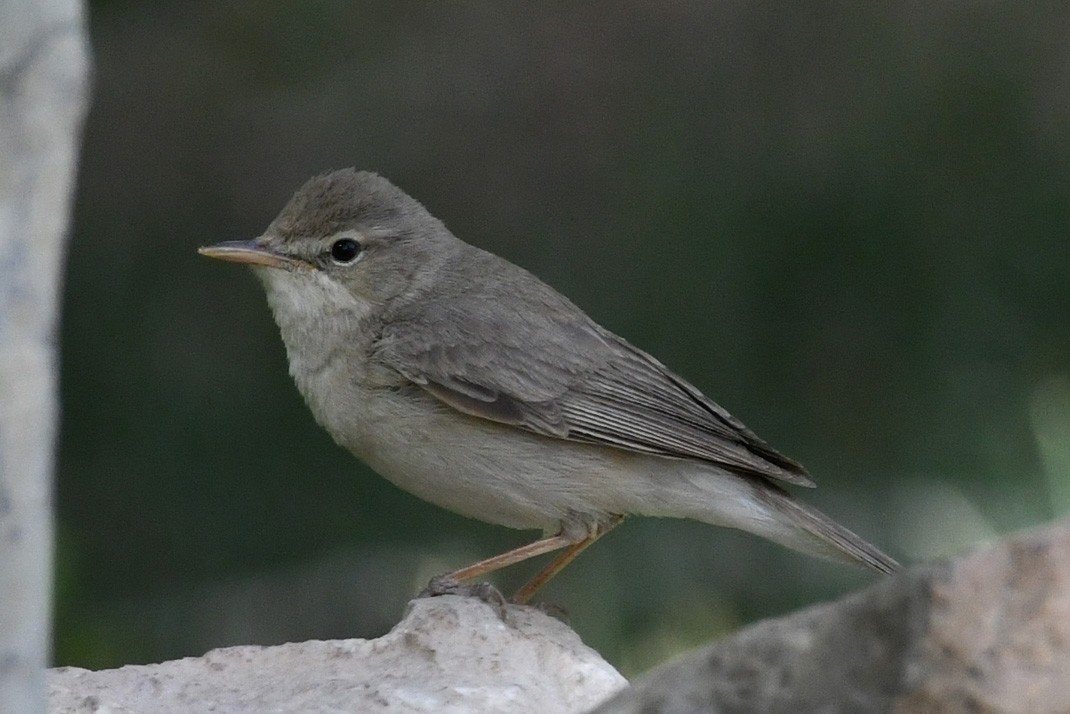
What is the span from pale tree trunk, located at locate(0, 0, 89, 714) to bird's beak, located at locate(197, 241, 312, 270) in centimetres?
311

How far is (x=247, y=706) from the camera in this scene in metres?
3.59

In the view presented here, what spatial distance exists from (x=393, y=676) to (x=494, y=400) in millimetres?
1537

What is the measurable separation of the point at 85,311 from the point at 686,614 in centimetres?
296

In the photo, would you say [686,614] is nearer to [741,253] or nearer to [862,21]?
[741,253]

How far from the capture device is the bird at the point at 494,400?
4977 millimetres

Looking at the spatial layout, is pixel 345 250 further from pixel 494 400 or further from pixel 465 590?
pixel 465 590

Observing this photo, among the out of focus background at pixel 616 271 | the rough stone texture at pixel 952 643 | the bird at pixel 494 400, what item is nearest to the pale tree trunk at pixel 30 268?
the rough stone texture at pixel 952 643

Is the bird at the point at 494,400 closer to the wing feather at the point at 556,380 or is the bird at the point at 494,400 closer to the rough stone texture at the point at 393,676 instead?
the wing feather at the point at 556,380

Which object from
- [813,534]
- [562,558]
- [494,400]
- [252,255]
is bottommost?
[562,558]

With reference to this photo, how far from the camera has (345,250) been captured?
5.46 m

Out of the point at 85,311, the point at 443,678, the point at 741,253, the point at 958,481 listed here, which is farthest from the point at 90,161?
the point at 443,678

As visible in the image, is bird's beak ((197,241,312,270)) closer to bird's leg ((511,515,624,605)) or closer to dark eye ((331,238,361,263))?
dark eye ((331,238,361,263))

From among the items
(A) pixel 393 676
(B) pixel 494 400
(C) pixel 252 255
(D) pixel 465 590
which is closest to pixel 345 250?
(C) pixel 252 255

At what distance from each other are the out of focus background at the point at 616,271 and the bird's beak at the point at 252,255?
1.29 metres
